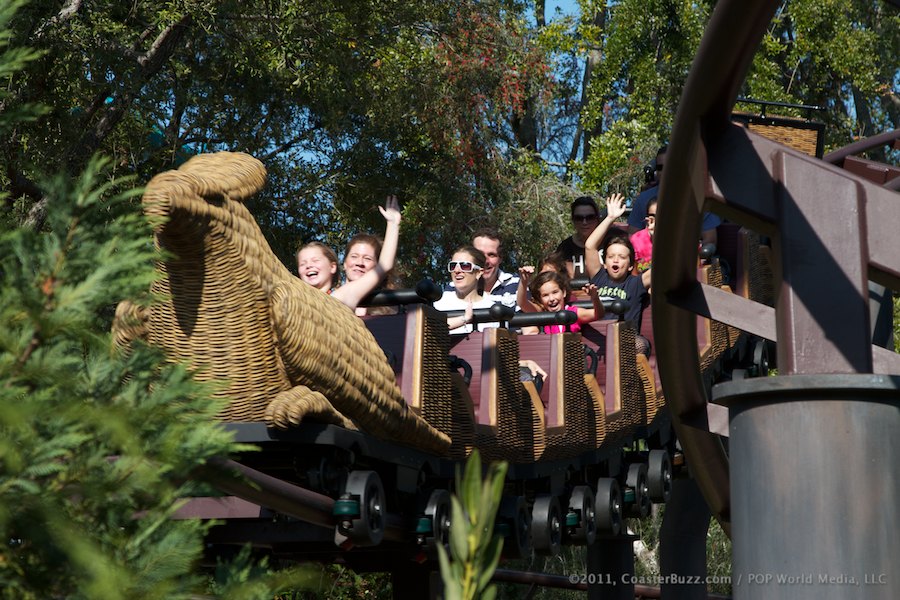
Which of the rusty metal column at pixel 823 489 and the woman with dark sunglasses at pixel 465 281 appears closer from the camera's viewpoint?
the rusty metal column at pixel 823 489

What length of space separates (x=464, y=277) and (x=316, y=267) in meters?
1.24

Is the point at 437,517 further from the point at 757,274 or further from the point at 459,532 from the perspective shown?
the point at 757,274

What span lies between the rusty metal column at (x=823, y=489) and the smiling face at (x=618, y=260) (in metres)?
4.57

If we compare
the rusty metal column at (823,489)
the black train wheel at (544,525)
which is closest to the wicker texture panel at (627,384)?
the black train wheel at (544,525)

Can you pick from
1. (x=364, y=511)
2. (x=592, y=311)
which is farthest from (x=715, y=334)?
(x=364, y=511)

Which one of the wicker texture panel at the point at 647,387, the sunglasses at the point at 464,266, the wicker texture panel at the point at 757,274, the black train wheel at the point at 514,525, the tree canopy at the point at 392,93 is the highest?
the tree canopy at the point at 392,93

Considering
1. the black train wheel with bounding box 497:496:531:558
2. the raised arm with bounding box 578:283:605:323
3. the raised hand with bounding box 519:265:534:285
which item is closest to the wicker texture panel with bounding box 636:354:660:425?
the raised arm with bounding box 578:283:605:323

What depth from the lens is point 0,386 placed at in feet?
3.70

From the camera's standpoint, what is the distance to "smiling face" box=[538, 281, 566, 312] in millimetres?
6125

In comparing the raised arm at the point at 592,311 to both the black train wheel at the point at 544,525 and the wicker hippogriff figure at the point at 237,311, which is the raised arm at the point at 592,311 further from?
the wicker hippogriff figure at the point at 237,311

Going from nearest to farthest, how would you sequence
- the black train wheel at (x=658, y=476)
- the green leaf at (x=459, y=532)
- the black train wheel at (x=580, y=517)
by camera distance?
the green leaf at (x=459, y=532) → the black train wheel at (x=580, y=517) → the black train wheel at (x=658, y=476)

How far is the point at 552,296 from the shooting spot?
615 centimetres

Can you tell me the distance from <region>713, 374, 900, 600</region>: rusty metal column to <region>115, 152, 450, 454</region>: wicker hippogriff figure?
1.41m

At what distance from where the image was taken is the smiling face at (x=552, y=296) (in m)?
6.12
